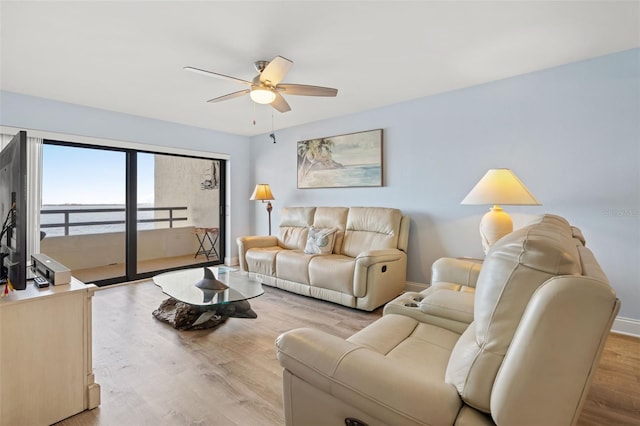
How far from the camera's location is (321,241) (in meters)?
3.89

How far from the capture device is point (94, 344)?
2.44 metres

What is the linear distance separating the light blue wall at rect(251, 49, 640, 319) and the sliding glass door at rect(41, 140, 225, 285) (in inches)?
111

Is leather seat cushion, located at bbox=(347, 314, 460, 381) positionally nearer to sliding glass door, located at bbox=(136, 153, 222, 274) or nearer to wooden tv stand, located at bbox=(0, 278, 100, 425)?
wooden tv stand, located at bbox=(0, 278, 100, 425)

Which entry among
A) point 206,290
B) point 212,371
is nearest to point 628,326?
point 212,371

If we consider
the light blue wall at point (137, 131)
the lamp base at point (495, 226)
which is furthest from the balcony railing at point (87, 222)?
the lamp base at point (495, 226)

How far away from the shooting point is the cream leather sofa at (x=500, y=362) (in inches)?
27.4

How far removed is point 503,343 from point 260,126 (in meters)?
4.84

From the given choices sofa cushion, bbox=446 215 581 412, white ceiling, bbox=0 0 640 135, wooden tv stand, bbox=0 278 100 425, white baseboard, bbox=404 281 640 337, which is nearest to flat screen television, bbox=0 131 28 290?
wooden tv stand, bbox=0 278 100 425

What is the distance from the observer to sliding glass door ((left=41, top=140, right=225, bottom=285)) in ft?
12.7

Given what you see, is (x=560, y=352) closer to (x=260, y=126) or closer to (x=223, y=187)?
(x=260, y=126)

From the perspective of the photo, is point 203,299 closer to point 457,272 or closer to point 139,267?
point 457,272

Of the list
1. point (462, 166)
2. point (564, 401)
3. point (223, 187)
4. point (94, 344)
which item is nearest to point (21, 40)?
point (94, 344)

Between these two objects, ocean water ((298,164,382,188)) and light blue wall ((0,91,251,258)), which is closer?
light blue wall ((0,91,251,258))

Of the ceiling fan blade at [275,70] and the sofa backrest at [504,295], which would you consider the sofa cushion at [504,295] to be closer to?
the sofa backrest at [504,295]
